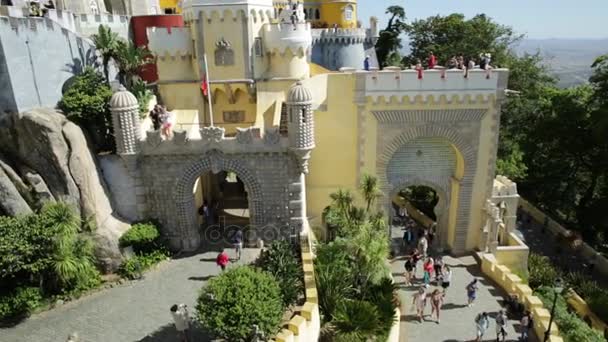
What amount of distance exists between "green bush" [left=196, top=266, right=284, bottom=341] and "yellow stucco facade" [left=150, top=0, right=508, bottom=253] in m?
8.12

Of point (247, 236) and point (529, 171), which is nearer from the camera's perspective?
point (247, 236)

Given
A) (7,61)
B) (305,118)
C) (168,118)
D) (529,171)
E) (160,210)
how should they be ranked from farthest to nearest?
(529,171) < (168,118) < (160,210) < (305,118) < (7,61)

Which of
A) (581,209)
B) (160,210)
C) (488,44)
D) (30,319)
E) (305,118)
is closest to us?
(30,319)

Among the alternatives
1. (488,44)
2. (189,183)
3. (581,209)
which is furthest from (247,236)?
(488,44)

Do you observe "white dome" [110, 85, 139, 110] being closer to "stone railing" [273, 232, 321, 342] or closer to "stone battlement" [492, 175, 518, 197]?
"stone railing" [273, 232, 321, 342]

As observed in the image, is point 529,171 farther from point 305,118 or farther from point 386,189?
point 305,118

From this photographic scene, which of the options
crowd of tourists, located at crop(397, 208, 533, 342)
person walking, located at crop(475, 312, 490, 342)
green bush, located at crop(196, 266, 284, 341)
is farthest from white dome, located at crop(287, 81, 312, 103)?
person walking, located at crop(475, 312, 490, 342)

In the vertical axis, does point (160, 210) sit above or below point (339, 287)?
above

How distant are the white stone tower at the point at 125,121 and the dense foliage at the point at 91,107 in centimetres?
120

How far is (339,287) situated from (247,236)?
17.9ft

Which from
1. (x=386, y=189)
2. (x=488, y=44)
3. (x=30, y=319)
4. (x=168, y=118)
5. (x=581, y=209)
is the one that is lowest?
(x=581, y=209)

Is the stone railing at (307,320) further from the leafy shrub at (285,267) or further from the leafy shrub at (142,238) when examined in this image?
the leafy shrub at (142,238)

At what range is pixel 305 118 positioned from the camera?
17500 millimetres

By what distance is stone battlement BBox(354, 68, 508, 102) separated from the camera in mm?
19328
